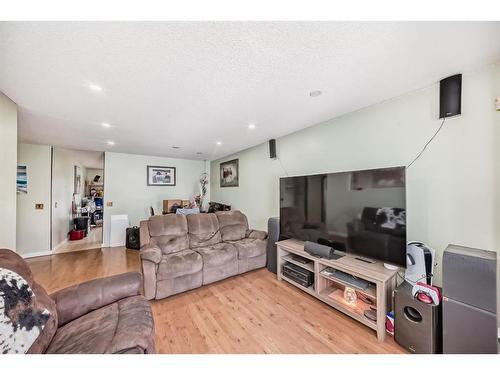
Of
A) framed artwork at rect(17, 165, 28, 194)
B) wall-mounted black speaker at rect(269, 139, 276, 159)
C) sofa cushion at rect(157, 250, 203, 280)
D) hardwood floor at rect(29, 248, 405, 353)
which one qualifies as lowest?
hardwood floor at rect(29, 248, 405, 353)

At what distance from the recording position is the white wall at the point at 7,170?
1691mm

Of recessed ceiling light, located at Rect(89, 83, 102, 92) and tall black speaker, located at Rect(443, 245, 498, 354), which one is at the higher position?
recessed ceiling light, located at Rect(89, 83, 102, 92)

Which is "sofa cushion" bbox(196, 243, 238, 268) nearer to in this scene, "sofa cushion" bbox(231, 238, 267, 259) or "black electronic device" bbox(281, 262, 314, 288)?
"sofa cushion" bbox(231, 238, 267, 259)

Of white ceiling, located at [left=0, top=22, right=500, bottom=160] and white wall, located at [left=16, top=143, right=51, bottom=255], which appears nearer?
white ceiling, located at [left=0, top=22, right=500, bottom=160]

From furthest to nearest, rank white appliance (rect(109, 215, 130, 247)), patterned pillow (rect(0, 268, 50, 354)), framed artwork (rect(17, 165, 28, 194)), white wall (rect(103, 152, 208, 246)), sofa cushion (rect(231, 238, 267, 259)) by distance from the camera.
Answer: white wall (rect(103, 152, 208, 246)), white appliance (rect(109, 215, 130, 247)), framed artwork (rect(17, 165, 28, 194)), sofa cushion (rect(231, 238, 267, 259)), patterned pillow (rect(0, 268, 50, 354))

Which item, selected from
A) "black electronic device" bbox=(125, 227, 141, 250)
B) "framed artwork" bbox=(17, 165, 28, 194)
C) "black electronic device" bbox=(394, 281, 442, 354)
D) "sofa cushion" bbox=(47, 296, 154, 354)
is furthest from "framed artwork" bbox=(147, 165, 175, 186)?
"black electronic device" bbox=(394, 281, 442, 354)

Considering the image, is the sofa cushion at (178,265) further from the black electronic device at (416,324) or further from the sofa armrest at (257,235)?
the black electronic device at (416,324)

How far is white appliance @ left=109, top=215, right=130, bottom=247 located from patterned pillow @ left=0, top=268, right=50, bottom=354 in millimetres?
3674

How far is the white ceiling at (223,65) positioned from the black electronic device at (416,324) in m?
1.77

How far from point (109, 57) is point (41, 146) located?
4.01m

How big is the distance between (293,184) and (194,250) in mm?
1683

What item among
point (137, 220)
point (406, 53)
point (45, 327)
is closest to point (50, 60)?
point (45, 327)

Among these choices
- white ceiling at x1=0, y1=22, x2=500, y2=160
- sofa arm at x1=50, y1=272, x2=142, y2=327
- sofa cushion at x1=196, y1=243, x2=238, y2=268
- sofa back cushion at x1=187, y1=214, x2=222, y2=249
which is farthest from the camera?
sofa back cushion at x1=187, y1=214, x2=222, y2=249

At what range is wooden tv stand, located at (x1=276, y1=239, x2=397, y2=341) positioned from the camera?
150cm
